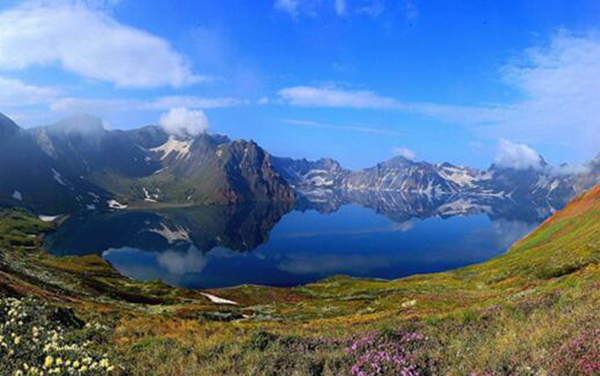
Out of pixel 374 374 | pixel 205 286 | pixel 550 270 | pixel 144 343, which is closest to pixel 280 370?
pixel 374 374

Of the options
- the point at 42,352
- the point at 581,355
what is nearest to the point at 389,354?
the point at 581,355

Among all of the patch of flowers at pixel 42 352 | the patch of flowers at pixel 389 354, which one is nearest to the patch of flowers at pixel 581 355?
the patch of flowers at pixel 389 354

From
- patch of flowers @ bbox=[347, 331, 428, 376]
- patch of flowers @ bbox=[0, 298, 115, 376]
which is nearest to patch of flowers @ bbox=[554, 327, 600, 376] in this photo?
patch of flowers @ bbox=[347, 331, 428, 376]

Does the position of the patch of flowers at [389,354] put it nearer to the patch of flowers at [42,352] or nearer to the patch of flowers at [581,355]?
the patch of flowers at [581,355]

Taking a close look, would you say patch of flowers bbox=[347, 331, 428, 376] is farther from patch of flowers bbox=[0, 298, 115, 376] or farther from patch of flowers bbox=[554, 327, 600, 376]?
patch of flowers bbox=[0, 298, 115, 376]

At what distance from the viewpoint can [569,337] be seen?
909 centimetres

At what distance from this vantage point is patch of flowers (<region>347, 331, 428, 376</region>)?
912 centimetres

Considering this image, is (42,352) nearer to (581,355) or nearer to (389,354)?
(389,354)

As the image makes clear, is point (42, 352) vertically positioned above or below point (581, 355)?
below

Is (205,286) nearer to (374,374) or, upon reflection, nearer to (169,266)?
(169,266)

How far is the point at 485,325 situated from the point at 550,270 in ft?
133

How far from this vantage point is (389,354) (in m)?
10.0

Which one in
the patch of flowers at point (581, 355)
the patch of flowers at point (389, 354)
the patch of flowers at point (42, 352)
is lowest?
the patch of flowers at point (389, 354)

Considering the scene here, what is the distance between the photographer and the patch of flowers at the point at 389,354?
9.12 metres
